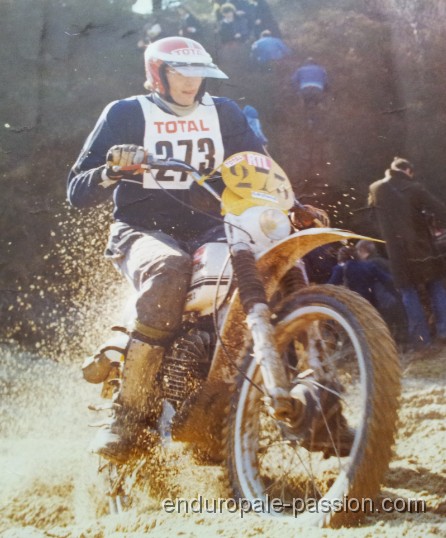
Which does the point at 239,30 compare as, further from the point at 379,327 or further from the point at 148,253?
the point at 379,327

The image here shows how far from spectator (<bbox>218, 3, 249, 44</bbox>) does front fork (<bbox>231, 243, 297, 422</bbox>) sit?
1.72 m

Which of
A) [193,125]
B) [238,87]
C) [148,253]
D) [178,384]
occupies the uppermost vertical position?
[238,87]

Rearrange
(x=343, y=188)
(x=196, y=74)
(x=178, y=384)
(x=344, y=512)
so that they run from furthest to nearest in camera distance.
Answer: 1. (x=343, y=188)
2. (x=196, y=74)
3. (x=178, y=384)
4. (x=344, y=512)

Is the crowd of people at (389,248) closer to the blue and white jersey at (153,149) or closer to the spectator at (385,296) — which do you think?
the spectator at (385,296)

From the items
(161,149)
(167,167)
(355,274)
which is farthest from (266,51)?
(355,274)

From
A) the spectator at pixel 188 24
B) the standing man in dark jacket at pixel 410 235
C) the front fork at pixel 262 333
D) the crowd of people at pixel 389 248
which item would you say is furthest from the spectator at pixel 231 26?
the front fork at pixel 262 333

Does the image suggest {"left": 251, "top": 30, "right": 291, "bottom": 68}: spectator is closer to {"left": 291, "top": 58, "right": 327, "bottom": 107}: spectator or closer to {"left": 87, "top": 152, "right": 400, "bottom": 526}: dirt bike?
{"left": 291, "top": 58, "right": 327, "bottom": 107}: spectator

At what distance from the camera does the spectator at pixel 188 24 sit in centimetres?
351

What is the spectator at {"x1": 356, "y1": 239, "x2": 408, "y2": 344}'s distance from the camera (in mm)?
2758

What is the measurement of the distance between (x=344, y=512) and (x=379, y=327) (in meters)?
0.62

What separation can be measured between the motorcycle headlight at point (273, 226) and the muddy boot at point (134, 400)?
0.70 meters

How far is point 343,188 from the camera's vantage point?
3215mm

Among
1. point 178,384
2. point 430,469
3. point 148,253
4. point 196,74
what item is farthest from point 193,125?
point 430,469

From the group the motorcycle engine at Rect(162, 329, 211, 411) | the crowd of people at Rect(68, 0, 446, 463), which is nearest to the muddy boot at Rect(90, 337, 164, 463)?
the motorcycle engine at Rect(162, 329, 211, 411)
